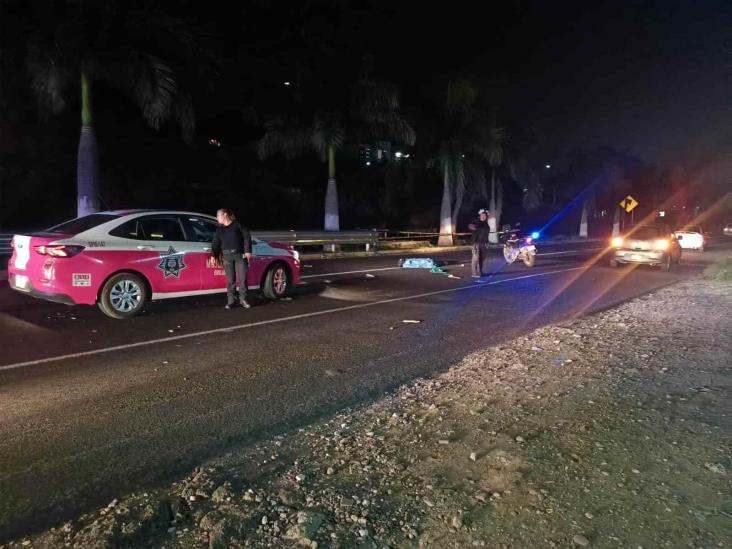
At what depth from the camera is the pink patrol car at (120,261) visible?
8.37m

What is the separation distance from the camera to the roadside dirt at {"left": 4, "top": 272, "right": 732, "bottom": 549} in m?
3.10

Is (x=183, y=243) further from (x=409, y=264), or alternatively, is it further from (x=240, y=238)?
(x=409, y=264)

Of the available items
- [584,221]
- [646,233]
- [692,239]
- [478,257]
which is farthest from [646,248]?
[584,221]

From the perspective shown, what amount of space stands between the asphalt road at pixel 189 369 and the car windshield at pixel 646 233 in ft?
23.4

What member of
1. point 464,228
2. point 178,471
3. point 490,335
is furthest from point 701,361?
point 464,228

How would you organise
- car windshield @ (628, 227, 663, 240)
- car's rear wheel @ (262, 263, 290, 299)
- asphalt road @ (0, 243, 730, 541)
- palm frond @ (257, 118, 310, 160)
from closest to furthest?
asphalt road @ (0, 243, 730, 541)
car's rear wheel @ (262, 263, 290, 299)
car windshield @ (628, 227, 663, 240)
palm frond @ (257, 118, 310, 160)

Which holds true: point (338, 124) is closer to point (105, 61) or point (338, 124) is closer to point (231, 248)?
point (105, 61)

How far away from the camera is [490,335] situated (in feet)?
28.0

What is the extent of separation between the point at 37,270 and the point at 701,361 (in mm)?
8717

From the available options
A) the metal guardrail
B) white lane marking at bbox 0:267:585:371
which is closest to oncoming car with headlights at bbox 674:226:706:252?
the metal guardrail

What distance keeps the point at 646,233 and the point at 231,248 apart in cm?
1450

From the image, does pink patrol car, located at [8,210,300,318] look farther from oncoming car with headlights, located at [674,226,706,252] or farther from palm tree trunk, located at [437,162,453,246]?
oncoming car with headlights, located at [674,226,706,252]

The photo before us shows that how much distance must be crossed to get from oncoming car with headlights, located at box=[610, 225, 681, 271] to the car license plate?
1677 cm

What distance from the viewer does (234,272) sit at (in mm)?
10125
